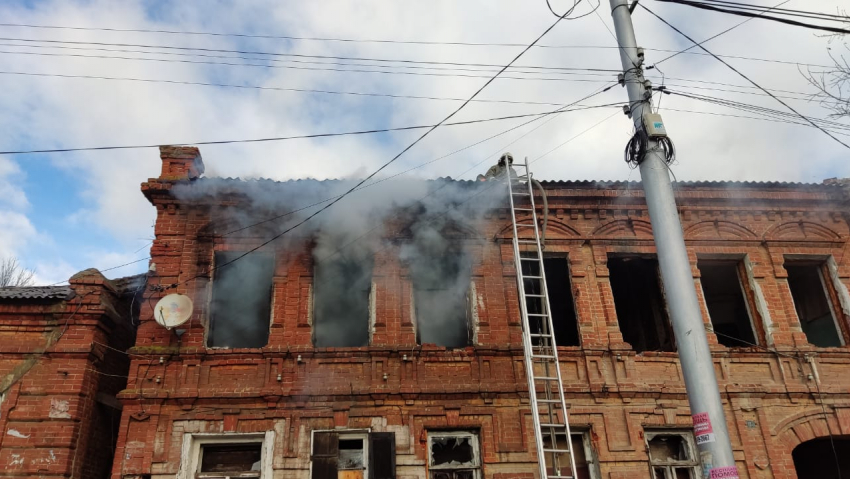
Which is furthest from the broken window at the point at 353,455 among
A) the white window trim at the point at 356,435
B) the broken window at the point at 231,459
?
the broken window at the point at 231,459

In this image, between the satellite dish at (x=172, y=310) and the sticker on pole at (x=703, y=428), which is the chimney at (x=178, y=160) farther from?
the sticker on pole at (x=703, y=428)

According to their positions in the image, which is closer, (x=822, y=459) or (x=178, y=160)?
(x=178, y=160)

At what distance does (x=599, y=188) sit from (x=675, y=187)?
A: 59.3 inches

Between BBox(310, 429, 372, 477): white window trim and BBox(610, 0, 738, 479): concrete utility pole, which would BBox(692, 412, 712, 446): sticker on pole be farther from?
BBox(310, 429, 372, 477): white window trim

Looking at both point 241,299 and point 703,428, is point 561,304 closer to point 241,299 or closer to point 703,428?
point 241,299

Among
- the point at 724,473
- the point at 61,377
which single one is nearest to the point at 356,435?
the point at 61,377

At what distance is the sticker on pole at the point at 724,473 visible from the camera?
5.98 metres

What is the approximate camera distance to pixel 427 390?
10188 mm

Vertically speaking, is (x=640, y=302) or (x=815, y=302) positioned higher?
(x=640, y=302)

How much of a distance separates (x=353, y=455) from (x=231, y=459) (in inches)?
74.8

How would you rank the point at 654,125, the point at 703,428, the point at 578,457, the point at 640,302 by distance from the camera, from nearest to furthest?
the point at 703,428
the point at 654,125
the point at 578,457
the point at 640,302

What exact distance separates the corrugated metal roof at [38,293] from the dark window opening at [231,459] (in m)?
3.44

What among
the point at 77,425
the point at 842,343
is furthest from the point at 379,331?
the point at 842,343

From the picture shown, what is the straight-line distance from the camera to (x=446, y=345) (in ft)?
37.0
